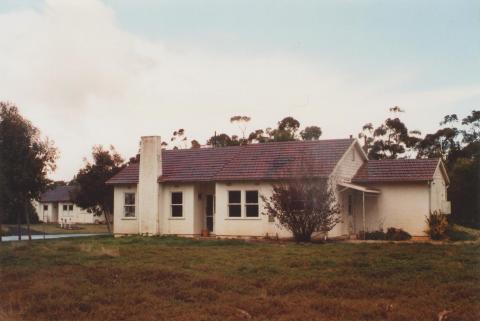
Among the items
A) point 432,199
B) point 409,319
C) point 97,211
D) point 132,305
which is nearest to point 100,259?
point 132,305

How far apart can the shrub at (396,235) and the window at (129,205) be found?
13531mm

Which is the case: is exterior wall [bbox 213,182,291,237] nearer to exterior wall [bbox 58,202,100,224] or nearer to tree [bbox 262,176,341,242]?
tree [bbox 262,176,341,242]

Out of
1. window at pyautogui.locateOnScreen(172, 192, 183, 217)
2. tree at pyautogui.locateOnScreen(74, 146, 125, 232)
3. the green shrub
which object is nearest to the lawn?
the green shrub

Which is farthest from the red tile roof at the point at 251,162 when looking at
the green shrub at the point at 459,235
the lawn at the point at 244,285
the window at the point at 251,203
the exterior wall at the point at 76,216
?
the exterior wall at the point at 76,216

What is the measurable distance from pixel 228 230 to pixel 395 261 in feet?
42.4

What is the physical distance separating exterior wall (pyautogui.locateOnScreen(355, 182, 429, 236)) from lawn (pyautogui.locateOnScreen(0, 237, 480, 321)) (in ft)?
25.9

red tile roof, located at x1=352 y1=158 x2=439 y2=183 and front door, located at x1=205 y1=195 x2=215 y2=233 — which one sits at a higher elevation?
red tile roof, located at x1=352 y1=158 x2=439 y2=183

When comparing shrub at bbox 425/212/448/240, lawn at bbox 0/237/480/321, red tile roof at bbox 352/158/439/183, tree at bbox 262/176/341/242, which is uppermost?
red tile roof at bbox 352/158/439/183

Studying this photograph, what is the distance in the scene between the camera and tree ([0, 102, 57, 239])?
2538 centimetres

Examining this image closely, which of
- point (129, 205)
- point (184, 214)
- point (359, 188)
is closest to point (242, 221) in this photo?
point (184, 214)

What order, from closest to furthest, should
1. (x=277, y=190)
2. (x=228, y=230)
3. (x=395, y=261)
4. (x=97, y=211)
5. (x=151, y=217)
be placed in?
(x=395, y=261) → (x=277, y=190) → (x=228, y=230) → (x=151, y=217) → (x=97, y=211)

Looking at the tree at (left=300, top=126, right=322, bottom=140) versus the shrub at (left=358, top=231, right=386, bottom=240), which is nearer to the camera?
the shrub at (left=358, top=231, right=386, bottom=240)

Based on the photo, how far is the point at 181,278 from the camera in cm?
1276

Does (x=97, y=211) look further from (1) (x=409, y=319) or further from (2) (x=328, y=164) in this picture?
(1) (x=409, y=319)
